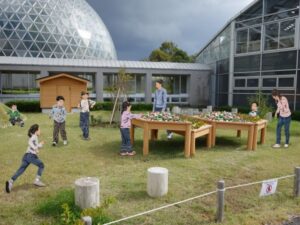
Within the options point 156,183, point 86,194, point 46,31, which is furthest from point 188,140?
point 46,31

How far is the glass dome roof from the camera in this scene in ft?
126

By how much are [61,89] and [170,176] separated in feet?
65.3

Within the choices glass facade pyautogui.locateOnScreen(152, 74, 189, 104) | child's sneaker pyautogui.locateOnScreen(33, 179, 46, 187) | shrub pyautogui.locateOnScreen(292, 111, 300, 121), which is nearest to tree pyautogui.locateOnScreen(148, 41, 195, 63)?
glass facade pyautogui.locateOnScreen(152, 74, 189, 104)

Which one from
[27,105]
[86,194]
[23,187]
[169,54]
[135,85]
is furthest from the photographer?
[169,54]

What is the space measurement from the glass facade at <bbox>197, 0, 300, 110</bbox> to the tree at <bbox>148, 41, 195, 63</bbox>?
1345 inches

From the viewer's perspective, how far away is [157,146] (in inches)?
434

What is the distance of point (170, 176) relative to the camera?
24.3 ft

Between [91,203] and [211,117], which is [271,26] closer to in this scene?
[211,117]

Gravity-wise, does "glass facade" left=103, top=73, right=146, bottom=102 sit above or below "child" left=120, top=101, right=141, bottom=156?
above

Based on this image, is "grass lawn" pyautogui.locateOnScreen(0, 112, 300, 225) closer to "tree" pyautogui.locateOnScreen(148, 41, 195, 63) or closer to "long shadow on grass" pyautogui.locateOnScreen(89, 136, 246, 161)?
"long shadow on grass" pyautogui.locateOnScreen(89, 136, 246, 161)

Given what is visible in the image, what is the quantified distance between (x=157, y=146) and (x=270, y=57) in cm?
1570

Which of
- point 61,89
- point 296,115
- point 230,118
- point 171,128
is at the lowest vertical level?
point 296,115

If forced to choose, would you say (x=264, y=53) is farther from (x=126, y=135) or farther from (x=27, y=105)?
(x=27, y=105)

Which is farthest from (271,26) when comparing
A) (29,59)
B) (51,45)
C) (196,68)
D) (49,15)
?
(49,15)
